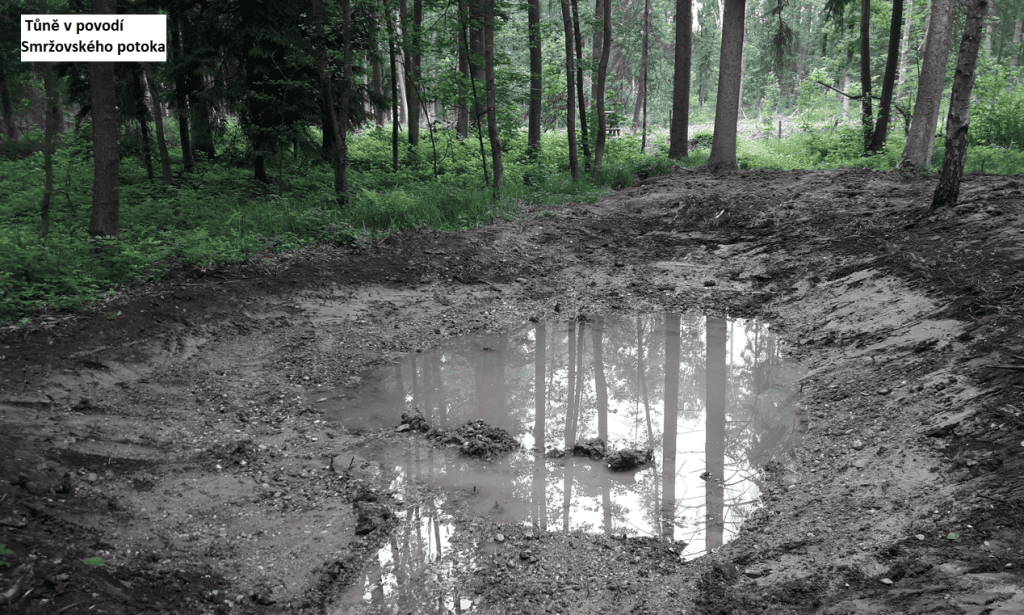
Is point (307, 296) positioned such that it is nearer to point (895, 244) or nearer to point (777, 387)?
point (777, 387)

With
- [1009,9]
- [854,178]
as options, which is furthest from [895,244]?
[1009,9]

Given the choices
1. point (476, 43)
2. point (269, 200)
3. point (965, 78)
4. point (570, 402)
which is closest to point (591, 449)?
point (570, 402)

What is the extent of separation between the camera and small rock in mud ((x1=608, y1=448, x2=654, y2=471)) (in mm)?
4852

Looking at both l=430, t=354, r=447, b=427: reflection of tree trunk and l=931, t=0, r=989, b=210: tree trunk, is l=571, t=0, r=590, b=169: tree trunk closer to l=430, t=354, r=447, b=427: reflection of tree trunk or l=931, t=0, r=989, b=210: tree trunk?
l=931, t=0, r=989, b=210: tree trunk

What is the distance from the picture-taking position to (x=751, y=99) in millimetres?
58188

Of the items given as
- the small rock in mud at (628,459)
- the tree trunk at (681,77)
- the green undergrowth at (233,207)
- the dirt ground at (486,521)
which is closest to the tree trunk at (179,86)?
the green undergrowth at (233,207)

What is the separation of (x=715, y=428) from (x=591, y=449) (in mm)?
1319

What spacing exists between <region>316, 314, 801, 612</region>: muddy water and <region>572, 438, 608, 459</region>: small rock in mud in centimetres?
8

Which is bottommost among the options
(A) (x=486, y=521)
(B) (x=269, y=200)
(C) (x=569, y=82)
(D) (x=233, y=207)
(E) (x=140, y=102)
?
(A) (x=486, y=521)

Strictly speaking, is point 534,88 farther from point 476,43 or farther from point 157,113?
point 157,113

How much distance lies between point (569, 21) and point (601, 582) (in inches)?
569

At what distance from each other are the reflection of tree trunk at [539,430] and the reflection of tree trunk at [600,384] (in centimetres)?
55

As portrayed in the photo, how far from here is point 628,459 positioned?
4863 mm

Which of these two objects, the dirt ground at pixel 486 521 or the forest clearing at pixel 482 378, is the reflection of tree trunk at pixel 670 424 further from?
the dirt ground at pixel 486 521
